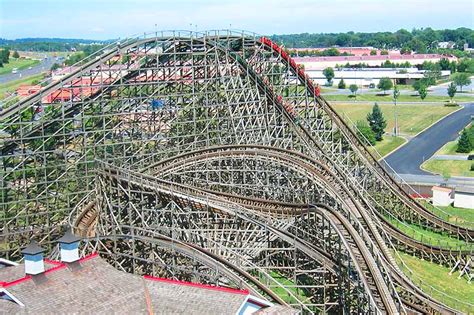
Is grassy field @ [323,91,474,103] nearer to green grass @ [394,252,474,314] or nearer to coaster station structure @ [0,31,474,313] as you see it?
coaster station structure @ [0,31,474,313]


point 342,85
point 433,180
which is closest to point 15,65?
point 342,85

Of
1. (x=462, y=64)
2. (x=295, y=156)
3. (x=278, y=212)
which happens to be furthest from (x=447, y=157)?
(x=462, y=64)

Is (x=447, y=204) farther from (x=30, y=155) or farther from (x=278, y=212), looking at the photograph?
(x=30, y=155)

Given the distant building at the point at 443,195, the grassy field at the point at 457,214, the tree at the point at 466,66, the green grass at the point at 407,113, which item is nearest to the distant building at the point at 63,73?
the grassy field at the point at 457,214

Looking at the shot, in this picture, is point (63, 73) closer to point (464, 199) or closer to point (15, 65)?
point (464, 199)

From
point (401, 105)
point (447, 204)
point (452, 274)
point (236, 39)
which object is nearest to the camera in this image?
point (452, 274)

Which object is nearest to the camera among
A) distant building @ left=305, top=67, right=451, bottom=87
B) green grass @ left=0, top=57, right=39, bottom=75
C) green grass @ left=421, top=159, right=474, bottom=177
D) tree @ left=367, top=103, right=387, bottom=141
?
green grass @ left=421, top=159, right=474, bottom=177

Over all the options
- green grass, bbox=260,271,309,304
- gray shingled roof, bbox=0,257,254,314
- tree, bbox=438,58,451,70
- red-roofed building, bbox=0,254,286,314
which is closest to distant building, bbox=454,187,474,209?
green grass, bbox=260,271,309,304
